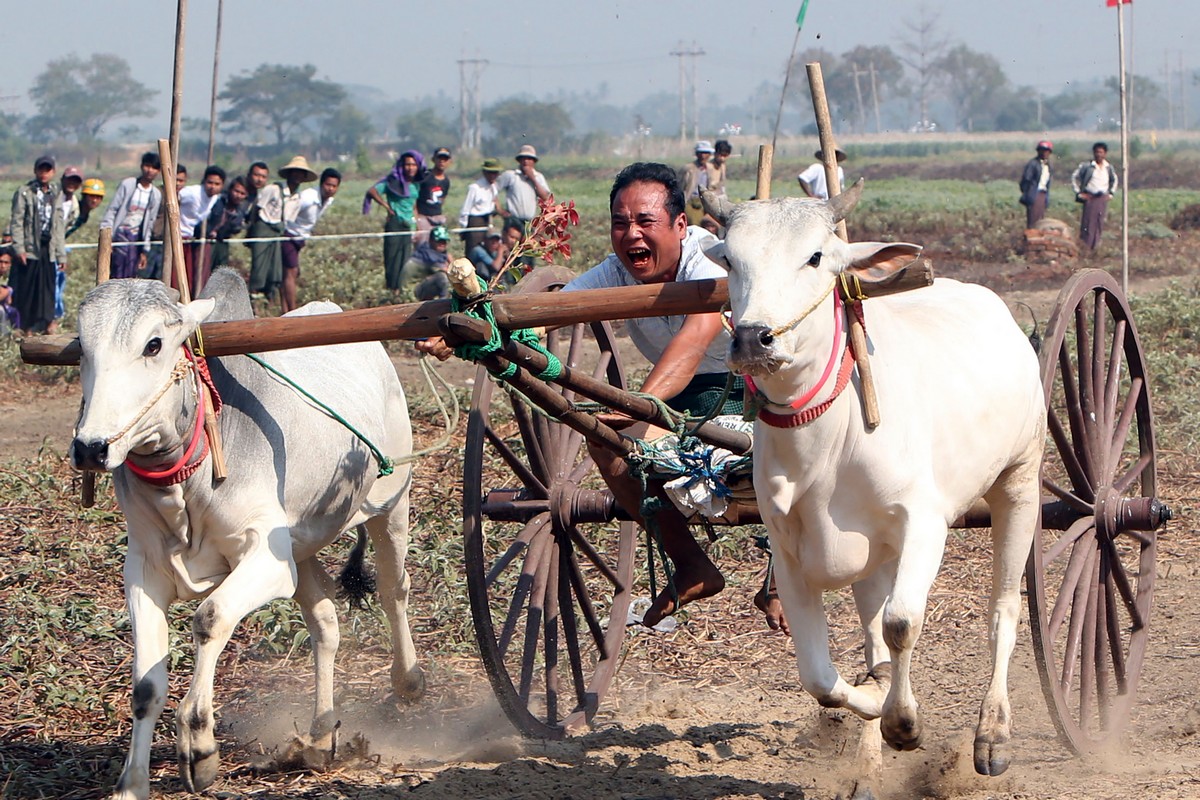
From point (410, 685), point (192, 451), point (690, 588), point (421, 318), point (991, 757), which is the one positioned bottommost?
point (410, 685)

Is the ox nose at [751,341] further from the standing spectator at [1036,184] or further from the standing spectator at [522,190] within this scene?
the standing spectator at [1036,184]

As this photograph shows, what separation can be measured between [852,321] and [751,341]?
60 centimetres

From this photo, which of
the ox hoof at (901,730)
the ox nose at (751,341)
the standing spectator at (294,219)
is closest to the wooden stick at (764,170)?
the ox nose at (751,341)

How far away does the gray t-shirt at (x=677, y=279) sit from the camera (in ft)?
16.6

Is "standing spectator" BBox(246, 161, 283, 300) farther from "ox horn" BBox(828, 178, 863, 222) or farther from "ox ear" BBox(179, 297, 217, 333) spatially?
"ox horn" BBox(828, 178, 863, 222)

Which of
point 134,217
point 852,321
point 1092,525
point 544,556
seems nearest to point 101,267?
point 544,556

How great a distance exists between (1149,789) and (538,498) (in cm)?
234

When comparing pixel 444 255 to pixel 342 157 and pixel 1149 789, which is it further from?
pixel 342 157

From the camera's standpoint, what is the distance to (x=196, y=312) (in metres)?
4.34

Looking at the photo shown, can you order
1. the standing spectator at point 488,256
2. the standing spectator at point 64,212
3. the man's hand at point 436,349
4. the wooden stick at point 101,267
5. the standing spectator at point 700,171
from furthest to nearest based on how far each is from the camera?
the standing spectator at point 700,171, the standing spectator at point 488,256, the standing spectator at point 64,212, the man's hand at point 436,349, the wooden stick at point 101,267

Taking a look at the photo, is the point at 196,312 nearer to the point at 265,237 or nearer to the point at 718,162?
the point at 265,237

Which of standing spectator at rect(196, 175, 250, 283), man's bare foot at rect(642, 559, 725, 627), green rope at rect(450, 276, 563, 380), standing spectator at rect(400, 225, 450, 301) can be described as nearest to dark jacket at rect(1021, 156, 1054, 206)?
standing spectator at rect(400, 225, 450, 301)

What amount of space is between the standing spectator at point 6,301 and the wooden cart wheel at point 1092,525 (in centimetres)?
1020

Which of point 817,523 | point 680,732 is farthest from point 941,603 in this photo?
point 817,523
